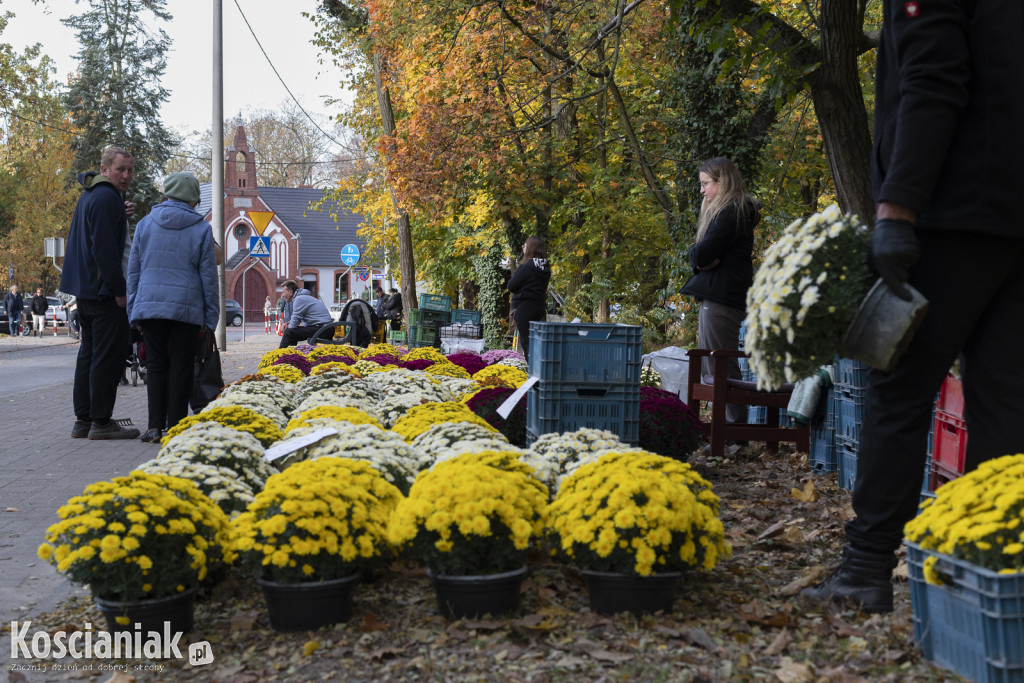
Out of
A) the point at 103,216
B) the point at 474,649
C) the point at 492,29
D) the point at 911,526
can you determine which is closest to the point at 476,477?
the point at 474,649

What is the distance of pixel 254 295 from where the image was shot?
7094cm

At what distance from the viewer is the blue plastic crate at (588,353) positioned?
5.61 m

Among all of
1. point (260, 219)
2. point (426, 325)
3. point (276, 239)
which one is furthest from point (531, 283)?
point (276, 239)

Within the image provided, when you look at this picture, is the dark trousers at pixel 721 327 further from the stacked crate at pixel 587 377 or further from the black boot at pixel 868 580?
the black boot at pixel 868 580

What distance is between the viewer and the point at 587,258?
18.6m

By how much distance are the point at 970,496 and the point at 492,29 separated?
13622 millimetres

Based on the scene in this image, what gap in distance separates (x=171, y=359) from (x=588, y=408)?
372cm

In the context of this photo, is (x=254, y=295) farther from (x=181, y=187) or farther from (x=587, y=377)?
(x=587, y=377)

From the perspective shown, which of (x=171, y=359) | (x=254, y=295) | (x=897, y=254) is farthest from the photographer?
(x=254, y=295)

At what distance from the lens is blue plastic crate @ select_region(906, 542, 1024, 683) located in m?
2.45

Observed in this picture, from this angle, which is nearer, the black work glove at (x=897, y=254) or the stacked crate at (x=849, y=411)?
the black work glove at (x=897, y=254)

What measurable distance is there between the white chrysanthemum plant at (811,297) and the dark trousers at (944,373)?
0.70ft

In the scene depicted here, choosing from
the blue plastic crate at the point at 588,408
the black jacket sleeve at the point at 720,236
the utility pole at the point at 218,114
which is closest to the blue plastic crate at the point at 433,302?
the utility pole at the point at 218,114

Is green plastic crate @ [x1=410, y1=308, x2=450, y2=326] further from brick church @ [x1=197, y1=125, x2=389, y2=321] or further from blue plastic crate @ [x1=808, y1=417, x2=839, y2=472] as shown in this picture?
brick church @ [x1=197, y1=125, x2=389, y2=321]
